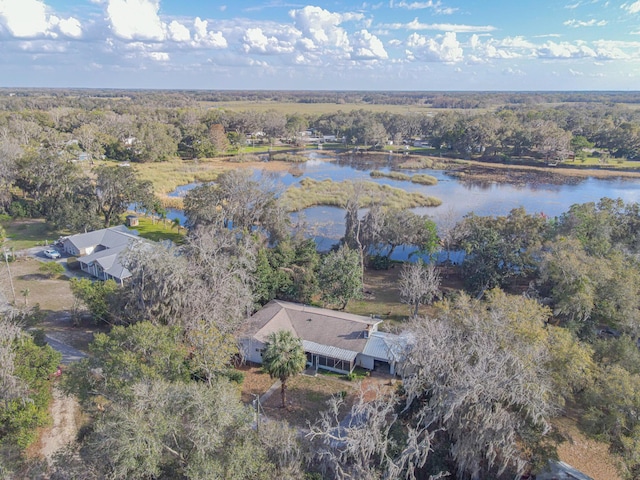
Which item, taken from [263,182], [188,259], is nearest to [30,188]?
[263,182]

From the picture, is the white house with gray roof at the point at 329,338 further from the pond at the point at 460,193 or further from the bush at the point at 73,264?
the bush at the point at 73,264

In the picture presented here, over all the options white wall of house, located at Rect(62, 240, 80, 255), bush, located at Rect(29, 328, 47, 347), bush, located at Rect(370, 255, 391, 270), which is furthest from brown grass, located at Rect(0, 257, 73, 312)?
bush, located at Rect(370, 255, 391, 270)

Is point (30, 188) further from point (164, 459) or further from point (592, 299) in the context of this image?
point (592, 299)

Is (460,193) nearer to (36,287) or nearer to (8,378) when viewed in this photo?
(36,287)

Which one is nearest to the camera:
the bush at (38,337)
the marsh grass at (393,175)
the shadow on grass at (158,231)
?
the bush at (38,337)

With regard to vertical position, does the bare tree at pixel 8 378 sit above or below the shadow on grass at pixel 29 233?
above

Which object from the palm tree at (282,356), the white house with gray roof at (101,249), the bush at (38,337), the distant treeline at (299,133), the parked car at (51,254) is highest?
the distant treeline at (299,133)

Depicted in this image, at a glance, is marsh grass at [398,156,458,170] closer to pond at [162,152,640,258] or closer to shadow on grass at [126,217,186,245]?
pond at [162,152,640,258]

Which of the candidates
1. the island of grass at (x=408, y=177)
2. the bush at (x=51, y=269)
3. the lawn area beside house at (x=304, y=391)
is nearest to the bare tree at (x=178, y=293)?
the lawn area beside house at (x=304, y=391)
